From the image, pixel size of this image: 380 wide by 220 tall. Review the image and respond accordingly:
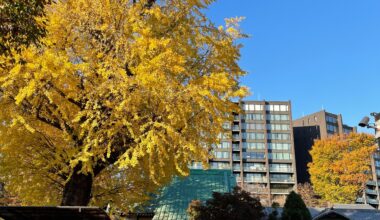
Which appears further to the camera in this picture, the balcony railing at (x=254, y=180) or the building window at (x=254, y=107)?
the building window at (x=254, y=107)

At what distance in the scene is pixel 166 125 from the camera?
394 inches

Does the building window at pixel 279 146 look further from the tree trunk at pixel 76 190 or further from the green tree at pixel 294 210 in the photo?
the tree trunk at pixel 76 190

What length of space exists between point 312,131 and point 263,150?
18.2 meters

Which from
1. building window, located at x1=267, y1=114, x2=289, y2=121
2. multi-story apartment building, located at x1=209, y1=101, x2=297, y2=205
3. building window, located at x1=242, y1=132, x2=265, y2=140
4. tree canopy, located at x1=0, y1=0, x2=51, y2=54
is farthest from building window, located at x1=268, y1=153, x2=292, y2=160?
tree canopy, located at x1=0, y1=0, x2=51, y2=54

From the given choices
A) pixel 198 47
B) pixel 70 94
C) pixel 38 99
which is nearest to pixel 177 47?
pixel 198 47

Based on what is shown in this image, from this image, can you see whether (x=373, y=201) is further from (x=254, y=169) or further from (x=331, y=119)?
(x=254, y=169)

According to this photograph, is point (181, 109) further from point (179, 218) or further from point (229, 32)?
point (179, 218)

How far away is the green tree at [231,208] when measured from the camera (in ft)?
62.5

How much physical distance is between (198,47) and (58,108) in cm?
454

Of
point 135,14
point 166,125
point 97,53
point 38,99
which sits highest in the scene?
point 135,14

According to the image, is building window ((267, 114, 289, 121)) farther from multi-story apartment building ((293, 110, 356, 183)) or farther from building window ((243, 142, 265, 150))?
multi-story apartment building ((293, 110, 356, 183))

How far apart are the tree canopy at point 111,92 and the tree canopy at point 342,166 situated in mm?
48410

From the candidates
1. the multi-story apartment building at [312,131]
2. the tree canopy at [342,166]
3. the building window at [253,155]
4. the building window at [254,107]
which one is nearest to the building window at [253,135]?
the building window at [253,155]

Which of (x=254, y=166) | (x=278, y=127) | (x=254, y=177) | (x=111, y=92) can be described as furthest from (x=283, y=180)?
(x=111, y=92)
